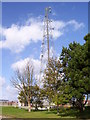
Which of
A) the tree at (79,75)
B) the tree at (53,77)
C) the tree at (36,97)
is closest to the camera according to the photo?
the tree at (79,75)

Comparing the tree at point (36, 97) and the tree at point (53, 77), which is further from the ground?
the tree at point (53, 77)

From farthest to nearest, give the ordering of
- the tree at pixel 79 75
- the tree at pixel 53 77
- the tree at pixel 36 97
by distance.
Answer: the tree at pixel 36 97 → the tree at pixel 53 77 → the tree at pixel 79 75

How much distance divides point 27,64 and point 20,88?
5403 mm

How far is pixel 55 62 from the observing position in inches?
1395

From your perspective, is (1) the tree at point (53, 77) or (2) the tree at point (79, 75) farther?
(1) the tree at point (53, 77)

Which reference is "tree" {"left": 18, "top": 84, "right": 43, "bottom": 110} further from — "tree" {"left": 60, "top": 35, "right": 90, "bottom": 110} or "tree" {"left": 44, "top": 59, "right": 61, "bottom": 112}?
"tree" {"left": 60, "top": 35, "right": 90, "bottom": 110}

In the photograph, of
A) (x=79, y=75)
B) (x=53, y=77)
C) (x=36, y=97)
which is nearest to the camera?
(x=79, y=75)

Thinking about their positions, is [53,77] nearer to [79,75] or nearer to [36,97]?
[79,75]

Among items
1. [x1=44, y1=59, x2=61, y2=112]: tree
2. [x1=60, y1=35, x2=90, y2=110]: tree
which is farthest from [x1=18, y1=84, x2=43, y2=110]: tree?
[x1=60, y1=35, x2=90, y2=110]: tree

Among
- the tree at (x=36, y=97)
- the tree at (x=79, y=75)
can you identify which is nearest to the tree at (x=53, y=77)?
the tree at (x=79, y=75)

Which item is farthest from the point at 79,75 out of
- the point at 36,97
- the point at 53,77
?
the point at 36,97

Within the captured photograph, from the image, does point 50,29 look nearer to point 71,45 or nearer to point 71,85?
point 71,45

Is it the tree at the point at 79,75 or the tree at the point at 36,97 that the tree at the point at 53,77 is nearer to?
the tree at the point at 79,75

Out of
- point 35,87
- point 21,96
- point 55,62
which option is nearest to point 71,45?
point 55,62
